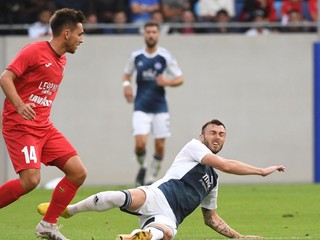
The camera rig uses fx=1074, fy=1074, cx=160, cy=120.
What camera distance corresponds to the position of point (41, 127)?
10211 millimetres

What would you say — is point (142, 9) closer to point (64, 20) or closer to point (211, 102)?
point (211, 102)

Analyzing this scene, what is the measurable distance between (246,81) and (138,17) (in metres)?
2.41

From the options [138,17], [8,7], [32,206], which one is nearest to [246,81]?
[138,17]

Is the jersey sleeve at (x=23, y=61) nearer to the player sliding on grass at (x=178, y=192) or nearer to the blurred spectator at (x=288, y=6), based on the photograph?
the player sliding on grass at (x=178, y=192)

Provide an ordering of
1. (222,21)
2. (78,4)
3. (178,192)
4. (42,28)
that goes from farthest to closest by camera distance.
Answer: (78,4) < (222,21) < (42,28) < (178,192)

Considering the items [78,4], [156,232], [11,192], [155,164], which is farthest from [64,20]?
[78,4]

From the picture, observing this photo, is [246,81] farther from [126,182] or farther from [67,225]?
[67,225]

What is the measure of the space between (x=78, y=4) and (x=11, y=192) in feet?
35.0

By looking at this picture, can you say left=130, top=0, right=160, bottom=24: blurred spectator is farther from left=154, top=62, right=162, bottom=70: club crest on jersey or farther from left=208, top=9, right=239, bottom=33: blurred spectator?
left=154, top=62, right=162, bottom=70: club crest on jersey

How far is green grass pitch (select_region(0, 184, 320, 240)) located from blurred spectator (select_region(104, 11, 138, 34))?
3642 millimetres

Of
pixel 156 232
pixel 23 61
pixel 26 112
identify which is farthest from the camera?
pixel 23 61

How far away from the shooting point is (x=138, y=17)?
67.2 ft

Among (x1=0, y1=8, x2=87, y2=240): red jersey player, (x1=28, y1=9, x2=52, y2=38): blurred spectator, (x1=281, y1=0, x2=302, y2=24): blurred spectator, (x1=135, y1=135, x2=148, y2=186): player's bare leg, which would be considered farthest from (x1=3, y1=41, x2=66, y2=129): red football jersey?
(x1=281, y1=0, x2=302, y2=24): blurred spectator

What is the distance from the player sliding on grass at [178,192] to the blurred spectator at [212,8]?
1046 cm
